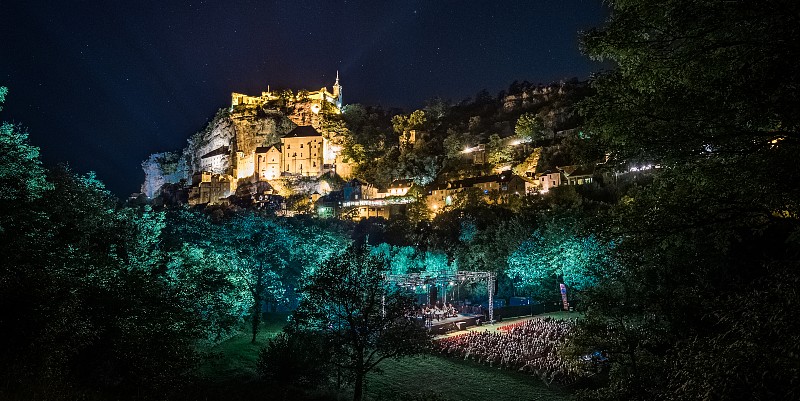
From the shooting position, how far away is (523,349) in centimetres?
2195

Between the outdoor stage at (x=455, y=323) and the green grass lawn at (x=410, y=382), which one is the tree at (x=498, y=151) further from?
the green grass lawn at (x=410, y=382)

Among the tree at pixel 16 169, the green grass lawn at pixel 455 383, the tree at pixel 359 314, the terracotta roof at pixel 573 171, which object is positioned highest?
the terracotta roof at pixel 573 171

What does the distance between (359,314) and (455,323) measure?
59.4 ft

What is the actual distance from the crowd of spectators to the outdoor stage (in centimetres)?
191

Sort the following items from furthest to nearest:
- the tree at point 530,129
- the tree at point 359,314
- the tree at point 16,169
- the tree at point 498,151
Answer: the tree at point 530,129
the tree at point 498,151
the tree at point 359,314
the tree at point 16,169

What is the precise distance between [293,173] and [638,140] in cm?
9071

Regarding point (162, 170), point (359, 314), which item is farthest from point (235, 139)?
point (359, 314)

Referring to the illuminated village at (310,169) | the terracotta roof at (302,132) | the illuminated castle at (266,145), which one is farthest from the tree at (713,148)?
the terracotta roof at (302,132)

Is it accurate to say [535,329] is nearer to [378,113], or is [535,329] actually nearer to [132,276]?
[132,276]

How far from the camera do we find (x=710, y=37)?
5773 millimetres

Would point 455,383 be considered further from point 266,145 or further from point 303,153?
point 266,145

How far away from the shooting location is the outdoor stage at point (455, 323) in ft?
95.2

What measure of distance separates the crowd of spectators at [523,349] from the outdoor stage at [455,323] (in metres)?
1.91

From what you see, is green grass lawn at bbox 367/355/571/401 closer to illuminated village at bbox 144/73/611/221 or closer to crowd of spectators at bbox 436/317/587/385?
crowd of spectators at bbox 436/317/587/385
